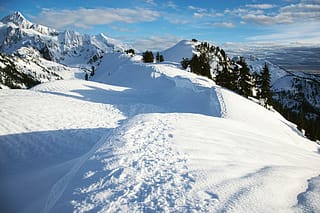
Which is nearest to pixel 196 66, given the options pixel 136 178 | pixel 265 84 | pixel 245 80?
pixel 245 80

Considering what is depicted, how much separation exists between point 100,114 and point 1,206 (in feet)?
51.9

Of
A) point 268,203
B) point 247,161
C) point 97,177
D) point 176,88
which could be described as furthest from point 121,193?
point 176,88

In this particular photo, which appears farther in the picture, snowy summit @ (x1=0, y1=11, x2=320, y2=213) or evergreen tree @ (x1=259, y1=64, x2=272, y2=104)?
evergreen tree @ (x1=259, y1=64, x2=272, y2=104)

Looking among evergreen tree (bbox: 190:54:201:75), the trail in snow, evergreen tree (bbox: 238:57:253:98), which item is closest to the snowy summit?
the trail in snow

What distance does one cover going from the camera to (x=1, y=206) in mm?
11211

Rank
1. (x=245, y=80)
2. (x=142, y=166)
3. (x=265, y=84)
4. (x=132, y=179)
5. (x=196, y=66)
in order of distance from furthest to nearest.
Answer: (x=196, y=66), (x=245, y=80), (x=265, y=84), (x=142, y=166), (x=132, y=179)

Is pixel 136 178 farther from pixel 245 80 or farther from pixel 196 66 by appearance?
pixel 196 66

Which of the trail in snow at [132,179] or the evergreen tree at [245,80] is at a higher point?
the evergreen tree at [245,80]

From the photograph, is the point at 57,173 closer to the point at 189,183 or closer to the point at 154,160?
the point at 154,160

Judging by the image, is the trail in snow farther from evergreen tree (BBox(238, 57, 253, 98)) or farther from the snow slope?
evergreen tree (BBox(238, 57, 253, 98))

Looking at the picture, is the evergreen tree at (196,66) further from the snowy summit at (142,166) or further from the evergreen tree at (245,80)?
the snowy summit at (142,166)

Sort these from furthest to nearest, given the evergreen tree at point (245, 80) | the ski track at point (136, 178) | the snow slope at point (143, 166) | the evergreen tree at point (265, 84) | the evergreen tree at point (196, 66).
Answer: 1. the evergreen tree at point (196, 66)
2. the evergreen tree at point (245, 80)
3. the evergreen tree at point (265, 84)
4. the snow slope at point (143, 166)
5. the ski track at point (136, 178)

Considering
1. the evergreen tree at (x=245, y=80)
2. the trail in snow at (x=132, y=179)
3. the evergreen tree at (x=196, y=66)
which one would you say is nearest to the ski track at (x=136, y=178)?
the trail in snow at (x=132, y=179)

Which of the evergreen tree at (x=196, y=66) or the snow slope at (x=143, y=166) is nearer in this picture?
the snow slope at (x=143, y=166)
